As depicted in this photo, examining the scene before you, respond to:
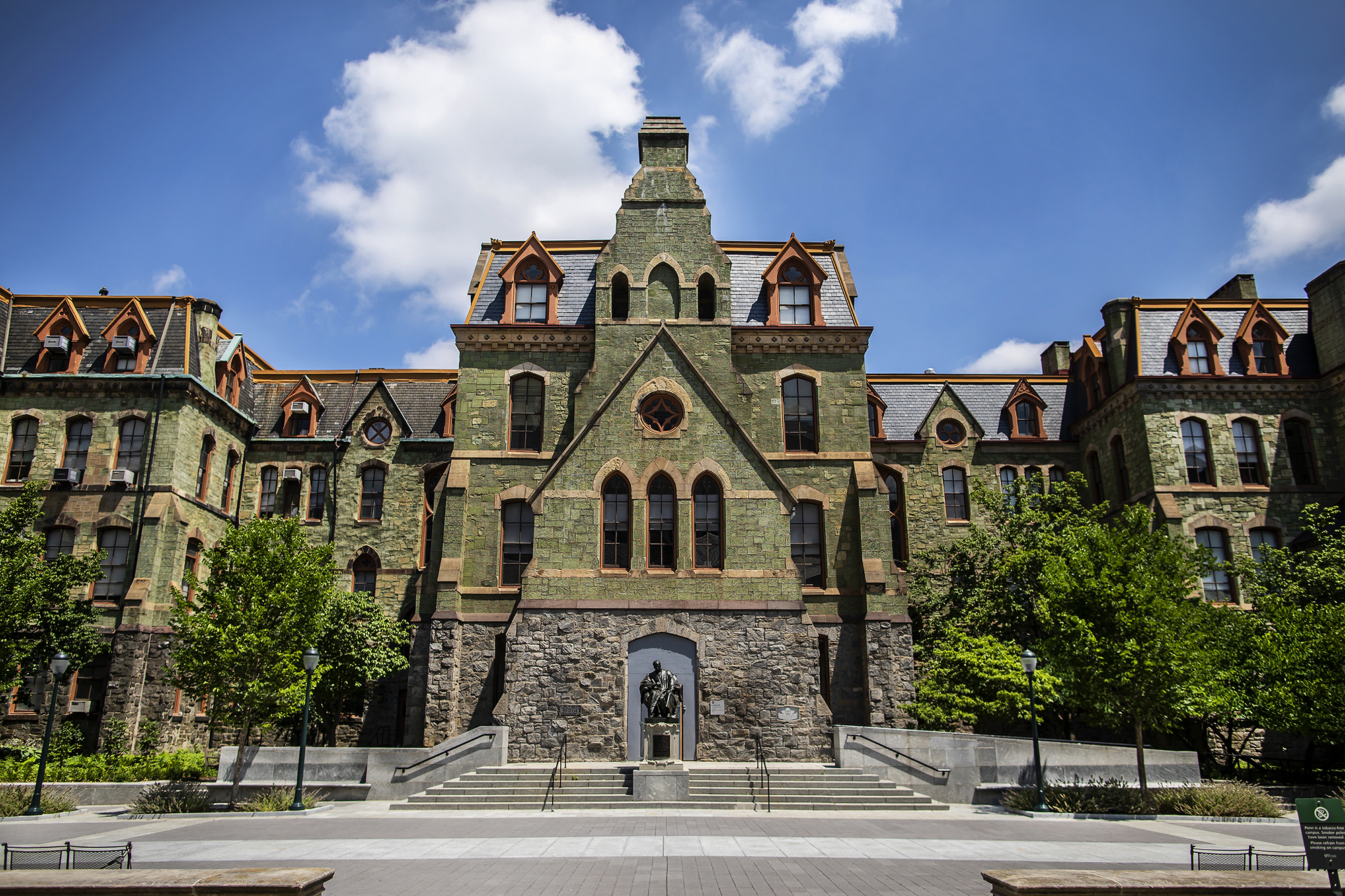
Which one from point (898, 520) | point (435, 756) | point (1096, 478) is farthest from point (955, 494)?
point (435, 756)

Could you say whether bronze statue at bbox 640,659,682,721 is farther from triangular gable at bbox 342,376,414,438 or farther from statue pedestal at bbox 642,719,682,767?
triangular gable at bbox 342,376,414,438

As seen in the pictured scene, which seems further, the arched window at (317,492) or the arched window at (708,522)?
the arched window at (317,492)

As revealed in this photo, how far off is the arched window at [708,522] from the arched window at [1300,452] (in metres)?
22.8

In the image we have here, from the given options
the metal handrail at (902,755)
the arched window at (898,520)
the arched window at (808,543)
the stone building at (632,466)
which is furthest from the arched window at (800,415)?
the metal handrail at (902,755)

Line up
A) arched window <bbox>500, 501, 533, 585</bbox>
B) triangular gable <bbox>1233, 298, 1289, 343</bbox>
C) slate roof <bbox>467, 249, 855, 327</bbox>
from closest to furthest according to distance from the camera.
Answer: arched window <bbox>500, 501, 533, 585</bbox>, slate roof <bbox>467, 249, 855, 327</bbox>, triangular gable <bbox>1233, 298, 1289, 343</bbox>

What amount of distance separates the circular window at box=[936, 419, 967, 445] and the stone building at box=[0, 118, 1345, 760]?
0.14 metres

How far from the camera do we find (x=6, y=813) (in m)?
20.0

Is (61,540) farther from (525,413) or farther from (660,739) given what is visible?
(660,739)

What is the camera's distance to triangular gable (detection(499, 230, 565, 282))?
30.3 meters

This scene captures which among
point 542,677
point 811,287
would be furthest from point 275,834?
point 811,287

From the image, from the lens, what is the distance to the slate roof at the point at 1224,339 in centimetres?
3281

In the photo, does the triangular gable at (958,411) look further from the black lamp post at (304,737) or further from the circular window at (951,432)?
the black lamp post at (304,737)

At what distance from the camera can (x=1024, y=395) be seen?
38.6m

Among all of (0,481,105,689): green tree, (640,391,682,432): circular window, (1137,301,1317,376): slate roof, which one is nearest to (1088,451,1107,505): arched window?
(1137,301,1317,376): slate roof
